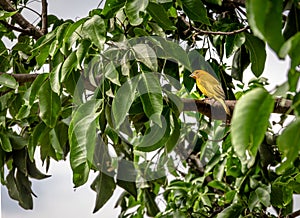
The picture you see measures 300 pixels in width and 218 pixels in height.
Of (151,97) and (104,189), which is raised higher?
(151,97)

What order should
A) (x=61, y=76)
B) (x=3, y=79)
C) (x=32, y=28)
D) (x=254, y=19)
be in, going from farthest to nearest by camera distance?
(x=32, y=28) < (x=3, y=79) < (x=61, y=76) < (x=254, y=19)

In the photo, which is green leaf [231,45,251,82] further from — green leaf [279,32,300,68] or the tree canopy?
green leaf [279,32,300,68]

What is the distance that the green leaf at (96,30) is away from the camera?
60 centimetres

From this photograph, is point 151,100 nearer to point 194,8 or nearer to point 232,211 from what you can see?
point 194,8

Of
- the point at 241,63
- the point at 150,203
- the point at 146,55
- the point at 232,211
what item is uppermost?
the point at 146,55

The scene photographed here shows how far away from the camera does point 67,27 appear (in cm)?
66

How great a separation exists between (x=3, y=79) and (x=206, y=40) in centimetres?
35

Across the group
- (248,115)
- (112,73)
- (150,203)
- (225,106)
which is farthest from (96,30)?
(150,203)

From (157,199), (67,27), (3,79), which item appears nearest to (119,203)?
(157,199)

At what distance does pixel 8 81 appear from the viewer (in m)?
0.81

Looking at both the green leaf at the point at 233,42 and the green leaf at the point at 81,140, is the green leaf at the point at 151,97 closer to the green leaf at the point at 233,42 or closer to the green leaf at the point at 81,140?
the green leaf at the point at 81,140

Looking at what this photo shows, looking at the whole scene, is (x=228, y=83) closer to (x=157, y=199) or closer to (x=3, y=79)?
(x=3, y=79)

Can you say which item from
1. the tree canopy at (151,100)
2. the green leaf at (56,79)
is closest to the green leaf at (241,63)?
the tree canopy at (151,100)

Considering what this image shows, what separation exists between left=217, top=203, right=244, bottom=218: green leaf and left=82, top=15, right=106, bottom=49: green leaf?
0.43 metres
